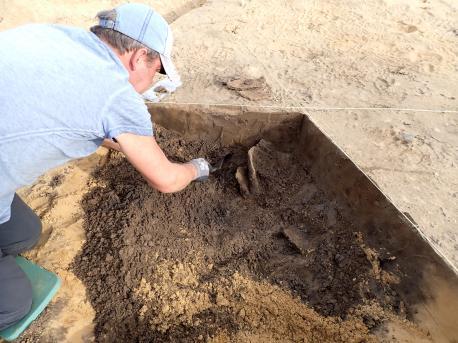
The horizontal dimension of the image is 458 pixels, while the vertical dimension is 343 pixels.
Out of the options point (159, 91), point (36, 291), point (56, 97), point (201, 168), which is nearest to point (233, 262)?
point (201, 168)

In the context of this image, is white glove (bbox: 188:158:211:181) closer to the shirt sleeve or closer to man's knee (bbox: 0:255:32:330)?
the shirt sleeve

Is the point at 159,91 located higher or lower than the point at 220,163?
higher

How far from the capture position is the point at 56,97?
4.43 ft

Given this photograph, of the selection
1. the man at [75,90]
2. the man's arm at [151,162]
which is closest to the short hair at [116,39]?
the man at [75,90]

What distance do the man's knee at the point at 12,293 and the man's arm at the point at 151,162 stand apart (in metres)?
0.81

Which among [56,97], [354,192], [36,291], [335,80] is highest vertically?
[56,97]

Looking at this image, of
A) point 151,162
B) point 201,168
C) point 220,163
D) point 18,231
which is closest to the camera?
point 151,162

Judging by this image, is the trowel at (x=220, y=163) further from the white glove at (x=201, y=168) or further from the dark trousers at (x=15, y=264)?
the dark trousers at (x=15, y=264)

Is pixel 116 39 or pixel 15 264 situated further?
pixel 15 264

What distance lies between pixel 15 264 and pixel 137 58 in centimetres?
123

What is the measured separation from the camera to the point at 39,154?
1.46m

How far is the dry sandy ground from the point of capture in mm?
2179

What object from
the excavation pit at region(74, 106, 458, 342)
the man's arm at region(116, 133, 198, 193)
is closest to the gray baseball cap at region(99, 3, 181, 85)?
the man's arm at region(116, 133, 198, 193)

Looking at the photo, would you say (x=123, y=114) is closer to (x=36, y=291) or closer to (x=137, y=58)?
(x=137, y=58)
